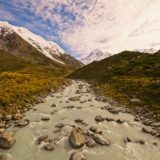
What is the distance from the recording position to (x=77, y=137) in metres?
22.2

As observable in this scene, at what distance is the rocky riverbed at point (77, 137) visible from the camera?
20.0 metres

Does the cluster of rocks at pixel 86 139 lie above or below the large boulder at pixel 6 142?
above

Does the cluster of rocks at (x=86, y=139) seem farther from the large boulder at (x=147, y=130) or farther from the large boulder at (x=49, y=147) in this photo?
the large boulder at (x=147, y=130)

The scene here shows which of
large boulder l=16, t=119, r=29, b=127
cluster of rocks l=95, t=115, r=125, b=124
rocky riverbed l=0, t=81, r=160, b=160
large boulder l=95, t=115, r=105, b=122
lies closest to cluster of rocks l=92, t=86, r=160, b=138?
rocky riverbed l=0, t=81, r=160, b=160

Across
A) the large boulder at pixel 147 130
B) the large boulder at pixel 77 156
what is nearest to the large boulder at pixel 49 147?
the large boulder at pixel 77 156

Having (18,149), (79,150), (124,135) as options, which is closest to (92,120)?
(124,135)

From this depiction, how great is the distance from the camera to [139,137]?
79.3 feet

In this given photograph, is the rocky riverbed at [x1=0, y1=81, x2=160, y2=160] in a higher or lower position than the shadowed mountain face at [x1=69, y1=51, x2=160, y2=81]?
lower

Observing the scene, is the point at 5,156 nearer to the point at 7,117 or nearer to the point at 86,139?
the point at 86,139

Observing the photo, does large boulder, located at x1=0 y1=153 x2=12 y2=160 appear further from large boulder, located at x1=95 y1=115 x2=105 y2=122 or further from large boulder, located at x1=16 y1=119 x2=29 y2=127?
large boulder, located at x1=95 y1=115 x2=105 y2=122

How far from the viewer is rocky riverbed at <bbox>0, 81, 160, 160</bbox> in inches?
788

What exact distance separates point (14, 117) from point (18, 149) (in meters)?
9.76

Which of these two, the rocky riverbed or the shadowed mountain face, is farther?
the shadowed mountain face

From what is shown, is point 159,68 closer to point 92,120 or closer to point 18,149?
point 92,120
